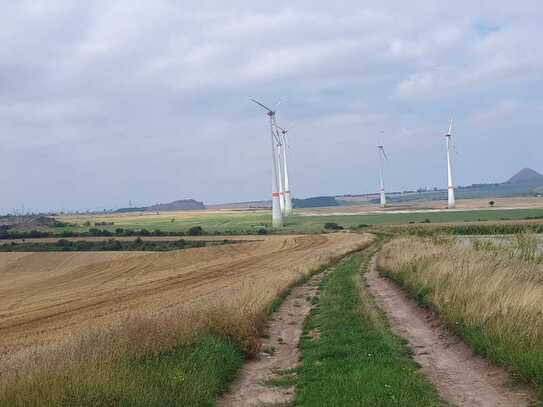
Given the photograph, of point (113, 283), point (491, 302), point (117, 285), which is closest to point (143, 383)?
point (491, 302)

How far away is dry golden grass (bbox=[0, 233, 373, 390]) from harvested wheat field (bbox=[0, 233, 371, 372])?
0.19 feet

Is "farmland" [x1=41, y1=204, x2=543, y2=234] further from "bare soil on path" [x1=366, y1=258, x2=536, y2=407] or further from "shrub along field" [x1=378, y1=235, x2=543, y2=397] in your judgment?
"bare soil on path" [x1=366, y1=258, x2=536, y2=407]

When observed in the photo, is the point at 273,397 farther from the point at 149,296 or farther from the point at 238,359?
the point at 149,296

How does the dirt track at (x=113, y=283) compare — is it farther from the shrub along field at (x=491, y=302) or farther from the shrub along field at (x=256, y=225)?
the shrub along field at (x=256, y=225)

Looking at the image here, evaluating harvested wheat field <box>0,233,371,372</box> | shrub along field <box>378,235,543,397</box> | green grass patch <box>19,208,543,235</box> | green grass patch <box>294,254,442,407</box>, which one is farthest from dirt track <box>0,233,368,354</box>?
green grass patch <box>19,208,543,235</box>

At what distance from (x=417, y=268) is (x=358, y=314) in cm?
715

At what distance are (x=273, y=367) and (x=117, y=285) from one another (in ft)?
82.1

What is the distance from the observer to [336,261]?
42031 mm

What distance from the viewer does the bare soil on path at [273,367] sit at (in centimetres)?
965

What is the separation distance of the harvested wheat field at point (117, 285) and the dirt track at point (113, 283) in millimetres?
46

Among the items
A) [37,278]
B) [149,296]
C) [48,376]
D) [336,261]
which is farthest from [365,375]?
[37,278]

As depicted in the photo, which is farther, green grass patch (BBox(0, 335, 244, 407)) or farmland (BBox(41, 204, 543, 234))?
farmland (BBox(41, 204, 543, 234))

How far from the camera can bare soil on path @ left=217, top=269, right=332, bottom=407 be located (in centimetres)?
965

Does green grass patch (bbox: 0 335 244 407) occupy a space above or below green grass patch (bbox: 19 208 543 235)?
above
